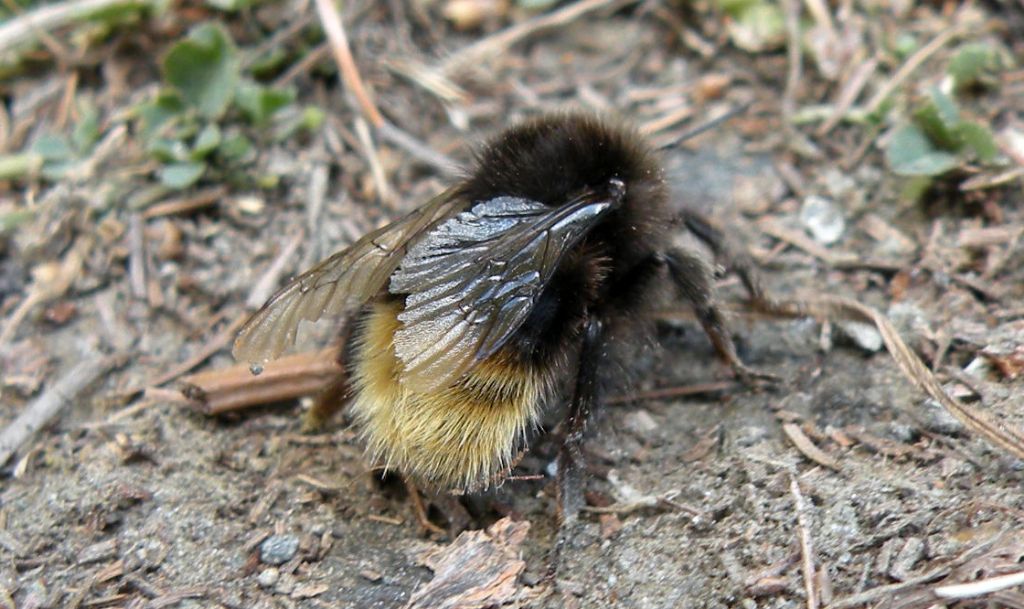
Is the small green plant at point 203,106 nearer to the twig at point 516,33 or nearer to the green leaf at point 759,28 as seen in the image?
the twig at point 516,33

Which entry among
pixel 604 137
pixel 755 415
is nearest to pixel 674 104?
pixel 604 137

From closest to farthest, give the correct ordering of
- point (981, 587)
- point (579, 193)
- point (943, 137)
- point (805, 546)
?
1. point (981, 587)
2. point (805, 546)
3. point (579, 193)
4. point (943, 137)

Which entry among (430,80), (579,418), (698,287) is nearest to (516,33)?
(430,80)

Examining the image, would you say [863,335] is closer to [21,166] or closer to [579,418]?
[579,418]

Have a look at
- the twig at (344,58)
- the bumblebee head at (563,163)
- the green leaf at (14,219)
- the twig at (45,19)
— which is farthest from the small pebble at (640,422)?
the twig at (45,19)

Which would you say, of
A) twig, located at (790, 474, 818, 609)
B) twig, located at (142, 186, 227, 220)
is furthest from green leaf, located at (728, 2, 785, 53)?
twig, located at (142, 186, 227, 220)
